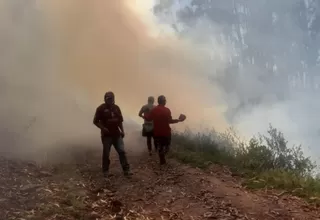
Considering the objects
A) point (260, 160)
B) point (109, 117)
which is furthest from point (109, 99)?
point (260, 160)

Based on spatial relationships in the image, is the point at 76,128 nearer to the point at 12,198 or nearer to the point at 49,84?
the point at 49,84

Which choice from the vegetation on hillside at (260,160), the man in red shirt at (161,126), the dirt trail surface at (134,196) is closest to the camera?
the dirt trail surface at (134,196)

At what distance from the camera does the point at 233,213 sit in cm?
777

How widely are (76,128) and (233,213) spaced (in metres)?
13.6

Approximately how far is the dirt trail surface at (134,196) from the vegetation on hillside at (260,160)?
0.54 m

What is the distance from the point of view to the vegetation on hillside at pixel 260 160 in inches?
379

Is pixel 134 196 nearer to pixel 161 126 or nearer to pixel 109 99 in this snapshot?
pixel 109 99

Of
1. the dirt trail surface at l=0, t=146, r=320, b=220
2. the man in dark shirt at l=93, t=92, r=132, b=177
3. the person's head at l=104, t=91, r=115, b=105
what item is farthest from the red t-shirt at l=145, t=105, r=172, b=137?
the person's head at l=104, t=91, r=115, b=105

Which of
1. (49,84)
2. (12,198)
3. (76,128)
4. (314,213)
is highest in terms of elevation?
(49,84)

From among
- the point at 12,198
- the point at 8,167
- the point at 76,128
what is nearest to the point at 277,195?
the point at 12,198

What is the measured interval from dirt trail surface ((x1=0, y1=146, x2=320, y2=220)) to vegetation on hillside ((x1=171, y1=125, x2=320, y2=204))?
0.54 m

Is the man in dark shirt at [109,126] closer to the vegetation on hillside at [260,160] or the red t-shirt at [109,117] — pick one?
the red t-shirt at [109,117]

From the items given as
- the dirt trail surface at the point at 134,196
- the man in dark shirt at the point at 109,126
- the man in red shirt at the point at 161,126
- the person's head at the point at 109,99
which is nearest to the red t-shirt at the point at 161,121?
the man in red shirt at the point at 161,126

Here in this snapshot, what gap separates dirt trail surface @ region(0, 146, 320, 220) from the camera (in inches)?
296
